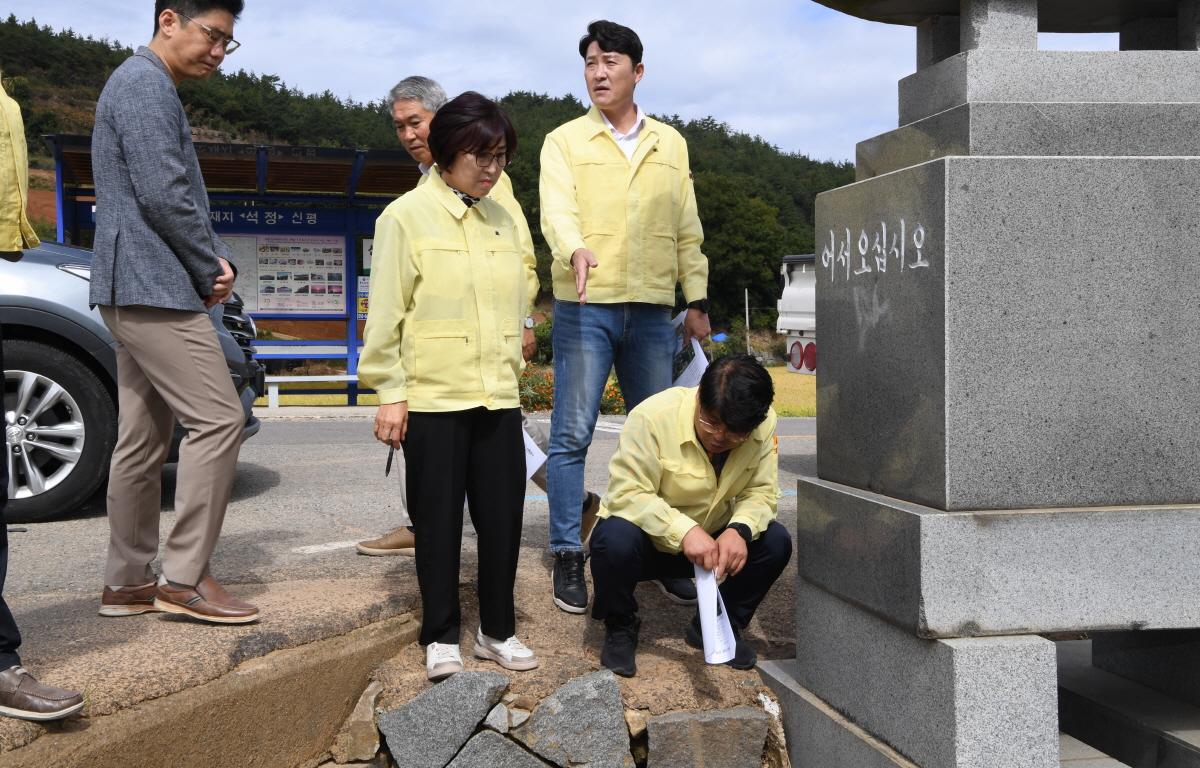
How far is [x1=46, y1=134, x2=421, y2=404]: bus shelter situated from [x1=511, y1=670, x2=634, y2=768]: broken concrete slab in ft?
34.1

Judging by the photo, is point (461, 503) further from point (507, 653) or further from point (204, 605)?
point (204, 605)

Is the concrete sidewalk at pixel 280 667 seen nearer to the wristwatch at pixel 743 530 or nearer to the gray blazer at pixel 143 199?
the wristwatch at pixel 743 530

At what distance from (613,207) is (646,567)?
52.1 inches

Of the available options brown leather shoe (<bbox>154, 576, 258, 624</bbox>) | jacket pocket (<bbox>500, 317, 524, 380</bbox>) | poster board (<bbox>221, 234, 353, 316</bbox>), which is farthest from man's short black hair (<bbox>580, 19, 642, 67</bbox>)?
poster board (<bbox>221, 234, 353, 316</bbox>)

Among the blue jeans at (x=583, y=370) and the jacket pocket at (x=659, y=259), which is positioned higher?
the jacket pocket at (x=659, y=259)

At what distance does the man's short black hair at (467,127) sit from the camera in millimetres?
3385

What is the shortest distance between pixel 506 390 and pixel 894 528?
1.22 m

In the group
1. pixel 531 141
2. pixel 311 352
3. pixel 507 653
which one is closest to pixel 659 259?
pixel 507 653

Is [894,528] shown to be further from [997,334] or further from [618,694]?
[618,694]

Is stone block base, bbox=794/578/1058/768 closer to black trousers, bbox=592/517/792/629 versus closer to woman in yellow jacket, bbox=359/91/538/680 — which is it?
black trousers, bbox=592/517/792/629

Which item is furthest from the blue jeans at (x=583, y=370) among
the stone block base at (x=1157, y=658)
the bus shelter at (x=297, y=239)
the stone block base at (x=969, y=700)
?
the bus shelter at (x=297, y=239)

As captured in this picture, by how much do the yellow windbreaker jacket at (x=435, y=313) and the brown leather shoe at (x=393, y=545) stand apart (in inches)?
57.9

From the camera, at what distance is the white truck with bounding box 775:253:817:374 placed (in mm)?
9202

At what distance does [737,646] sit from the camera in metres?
3.73
